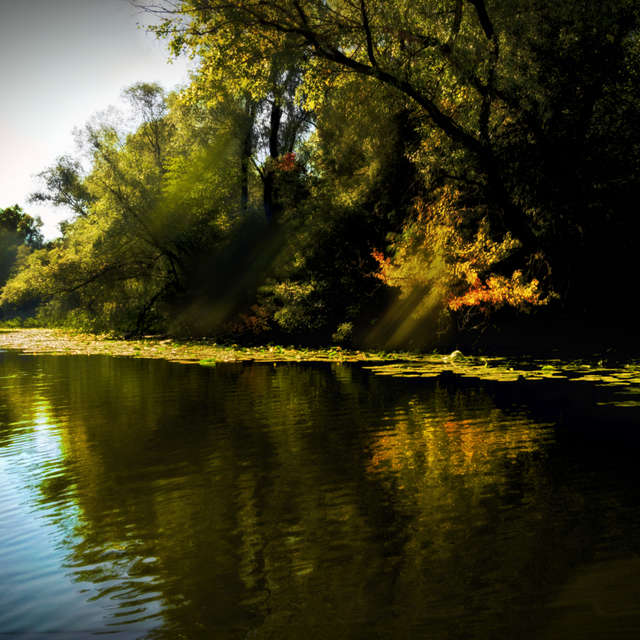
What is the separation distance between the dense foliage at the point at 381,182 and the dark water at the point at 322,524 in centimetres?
893

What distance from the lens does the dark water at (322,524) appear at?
340cm

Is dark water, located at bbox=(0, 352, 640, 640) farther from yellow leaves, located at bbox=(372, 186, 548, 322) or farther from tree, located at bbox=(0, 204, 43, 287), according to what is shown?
tree, located at bbox=(0, 204, 43, 287)

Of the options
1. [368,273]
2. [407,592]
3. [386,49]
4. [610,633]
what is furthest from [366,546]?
[368,273]

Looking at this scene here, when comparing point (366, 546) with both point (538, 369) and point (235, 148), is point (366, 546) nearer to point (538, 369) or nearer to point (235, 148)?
point (538, 369)

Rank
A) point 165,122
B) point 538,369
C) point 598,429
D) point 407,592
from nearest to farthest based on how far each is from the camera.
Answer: point 407,592 → point 598,429 → point 538,369 → point 165,122

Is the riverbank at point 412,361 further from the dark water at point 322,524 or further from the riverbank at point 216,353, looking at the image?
the dark water at point 322,524

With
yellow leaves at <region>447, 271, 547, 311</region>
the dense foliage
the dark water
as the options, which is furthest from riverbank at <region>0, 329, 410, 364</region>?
the dark water

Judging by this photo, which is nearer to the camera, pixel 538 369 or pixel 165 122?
pixel 538 369

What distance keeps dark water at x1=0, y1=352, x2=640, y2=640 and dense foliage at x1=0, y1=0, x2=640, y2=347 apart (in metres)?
8.93

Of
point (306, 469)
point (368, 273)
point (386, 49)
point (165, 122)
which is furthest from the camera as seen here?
→ point (165, 122)

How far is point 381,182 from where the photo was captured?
2214 cm

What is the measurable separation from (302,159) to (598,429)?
2519cm

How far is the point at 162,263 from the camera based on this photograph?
103ft

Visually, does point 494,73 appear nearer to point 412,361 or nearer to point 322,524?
point 412,361
